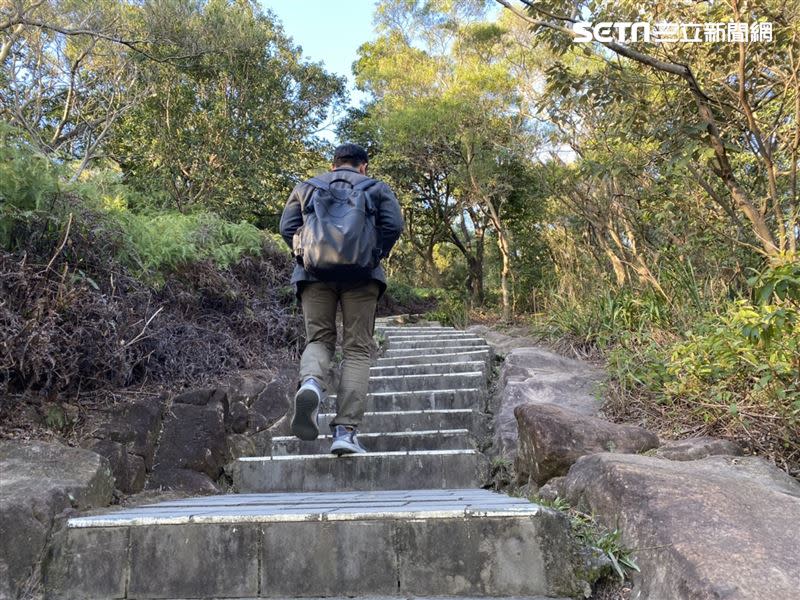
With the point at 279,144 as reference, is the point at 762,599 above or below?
below

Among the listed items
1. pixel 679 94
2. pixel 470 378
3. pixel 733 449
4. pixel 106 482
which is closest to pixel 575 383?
pixel 470 378

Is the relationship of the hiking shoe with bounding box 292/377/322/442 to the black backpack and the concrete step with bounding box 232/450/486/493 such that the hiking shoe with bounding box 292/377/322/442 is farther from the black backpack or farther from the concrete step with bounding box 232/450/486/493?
the black backpack

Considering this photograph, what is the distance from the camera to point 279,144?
9922 mm

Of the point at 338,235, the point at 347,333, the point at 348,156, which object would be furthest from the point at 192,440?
the point at 348,156

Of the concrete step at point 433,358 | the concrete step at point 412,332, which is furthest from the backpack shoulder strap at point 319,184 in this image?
the concrete step at point 412,332

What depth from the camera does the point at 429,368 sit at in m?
5.07

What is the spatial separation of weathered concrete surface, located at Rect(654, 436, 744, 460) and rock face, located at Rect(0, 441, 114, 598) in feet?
7.89

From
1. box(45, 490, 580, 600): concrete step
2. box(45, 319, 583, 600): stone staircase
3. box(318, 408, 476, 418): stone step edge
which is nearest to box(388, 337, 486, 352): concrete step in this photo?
box(318, 408, 476, 418): stone step edge

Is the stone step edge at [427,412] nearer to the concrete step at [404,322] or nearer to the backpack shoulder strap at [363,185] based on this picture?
the backpack shoulder strap at [363,185]

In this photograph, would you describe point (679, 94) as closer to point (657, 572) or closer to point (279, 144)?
point (657, 572)

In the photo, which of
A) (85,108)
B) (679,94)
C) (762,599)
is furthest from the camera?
(85,108)

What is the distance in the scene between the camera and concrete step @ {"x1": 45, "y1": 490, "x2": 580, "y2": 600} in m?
1.65

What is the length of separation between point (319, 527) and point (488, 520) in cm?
51

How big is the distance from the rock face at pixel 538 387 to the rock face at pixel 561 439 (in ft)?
1.38
